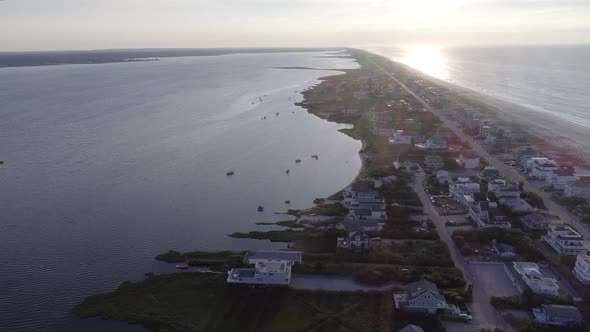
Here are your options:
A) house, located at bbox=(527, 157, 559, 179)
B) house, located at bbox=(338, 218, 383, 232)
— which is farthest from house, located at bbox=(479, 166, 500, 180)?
house, located at bbox=(338, 218, 383, 232)

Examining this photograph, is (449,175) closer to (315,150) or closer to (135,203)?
(315,150)

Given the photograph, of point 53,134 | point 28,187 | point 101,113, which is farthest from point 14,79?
point 28,187

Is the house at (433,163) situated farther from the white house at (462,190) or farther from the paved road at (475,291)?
the paved road at (475,291)

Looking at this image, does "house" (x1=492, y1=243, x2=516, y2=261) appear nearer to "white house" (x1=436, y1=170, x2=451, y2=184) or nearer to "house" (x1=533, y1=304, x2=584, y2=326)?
"house" (x1=533, y1=304, x2=584, y2=326)

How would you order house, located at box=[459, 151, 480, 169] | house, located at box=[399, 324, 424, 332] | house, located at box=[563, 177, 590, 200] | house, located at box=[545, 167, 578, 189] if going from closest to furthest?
1. house, located at box=[399, 324, 424, 332]
2. house, located at box=[563, 177, 590, 200]
3. house, located at box=[545, 167, 578, 189]
4. house, located at box=[459, 151, 480, 169]

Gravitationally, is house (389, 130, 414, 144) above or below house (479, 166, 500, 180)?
below

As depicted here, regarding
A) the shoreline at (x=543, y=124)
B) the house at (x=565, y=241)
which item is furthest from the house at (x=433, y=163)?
the shoreline at (x=543, y=124)

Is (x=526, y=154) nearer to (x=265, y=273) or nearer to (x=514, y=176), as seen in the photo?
(x=514, y=176)
